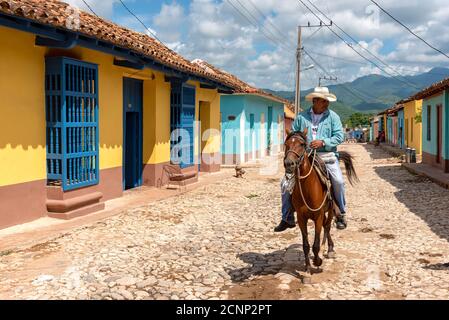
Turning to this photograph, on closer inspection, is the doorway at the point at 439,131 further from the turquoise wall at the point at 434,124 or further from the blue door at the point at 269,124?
the blue door at the point at 269,124

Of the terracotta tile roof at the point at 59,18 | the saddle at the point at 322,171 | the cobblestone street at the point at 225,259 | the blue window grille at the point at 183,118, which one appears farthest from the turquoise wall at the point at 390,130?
the saddle at the point at 322,171

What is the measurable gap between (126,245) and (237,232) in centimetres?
185

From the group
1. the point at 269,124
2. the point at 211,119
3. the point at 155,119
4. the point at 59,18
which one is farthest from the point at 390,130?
the point at 59,18

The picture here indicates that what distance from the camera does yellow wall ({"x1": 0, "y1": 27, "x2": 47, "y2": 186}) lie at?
23.6 feet

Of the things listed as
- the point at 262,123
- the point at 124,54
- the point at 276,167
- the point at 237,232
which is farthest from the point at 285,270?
the point at 262,123

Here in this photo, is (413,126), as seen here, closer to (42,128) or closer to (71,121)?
(71,121)

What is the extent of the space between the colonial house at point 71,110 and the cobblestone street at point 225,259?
43.2 inches

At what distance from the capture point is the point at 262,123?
86.7 feet

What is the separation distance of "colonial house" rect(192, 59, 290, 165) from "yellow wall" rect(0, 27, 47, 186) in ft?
36.8

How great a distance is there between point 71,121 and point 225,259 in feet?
13.7

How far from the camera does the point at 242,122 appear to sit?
71.3 ft

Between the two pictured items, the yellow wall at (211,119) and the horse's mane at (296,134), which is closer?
the horse's mane at (296,134)

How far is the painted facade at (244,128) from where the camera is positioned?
21438 mm
